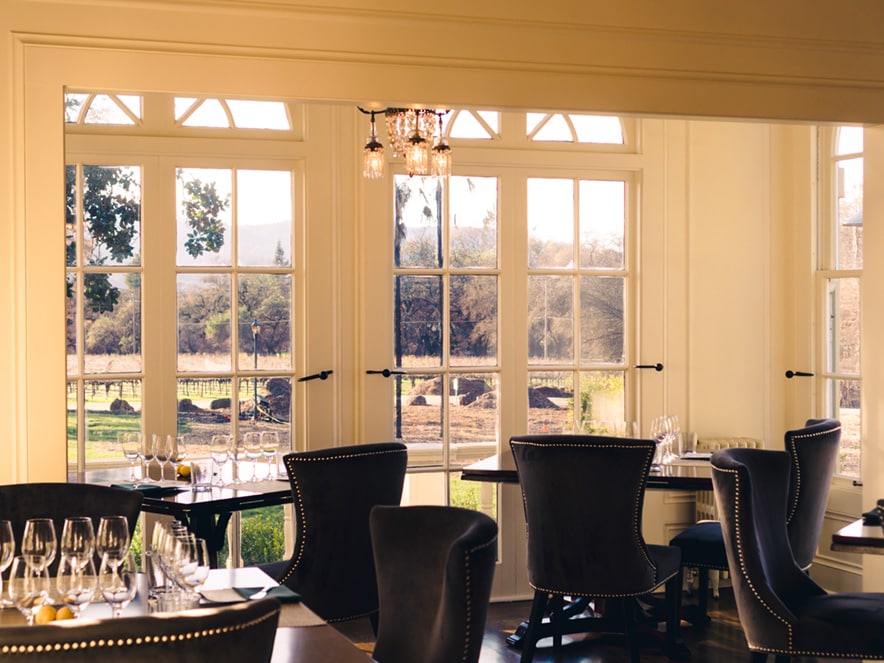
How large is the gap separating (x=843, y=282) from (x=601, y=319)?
135 centimetres

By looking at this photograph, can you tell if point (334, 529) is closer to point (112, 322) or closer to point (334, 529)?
point (334, 529)

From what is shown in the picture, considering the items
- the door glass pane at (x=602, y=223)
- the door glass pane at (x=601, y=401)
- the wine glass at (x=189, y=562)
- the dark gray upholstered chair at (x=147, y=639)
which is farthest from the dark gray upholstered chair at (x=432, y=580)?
the door glass pane at (x=602, y=223)

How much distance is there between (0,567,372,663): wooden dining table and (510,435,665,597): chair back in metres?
1.71

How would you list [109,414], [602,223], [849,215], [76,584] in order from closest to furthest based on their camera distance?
[76,584] < [109,414] < [849,215] < [602,223]

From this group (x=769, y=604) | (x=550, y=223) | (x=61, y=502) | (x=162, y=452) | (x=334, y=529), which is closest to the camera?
(x=61, y=502)

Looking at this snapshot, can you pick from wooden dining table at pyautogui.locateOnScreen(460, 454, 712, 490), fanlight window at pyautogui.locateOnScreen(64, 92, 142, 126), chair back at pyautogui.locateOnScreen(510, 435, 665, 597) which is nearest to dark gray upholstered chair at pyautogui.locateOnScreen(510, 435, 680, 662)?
chair back at pyautogui.locateOnScreen(510, 435, 665, 597)

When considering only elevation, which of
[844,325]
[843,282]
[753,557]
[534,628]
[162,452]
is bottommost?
[534,628]

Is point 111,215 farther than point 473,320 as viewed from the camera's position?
No

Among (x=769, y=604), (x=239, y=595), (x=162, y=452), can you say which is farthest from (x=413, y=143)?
(x=239, y=595)

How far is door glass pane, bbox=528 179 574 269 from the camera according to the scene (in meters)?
6.11

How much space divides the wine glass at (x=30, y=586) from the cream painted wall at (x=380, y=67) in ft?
4.03

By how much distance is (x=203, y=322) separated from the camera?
5.52 m

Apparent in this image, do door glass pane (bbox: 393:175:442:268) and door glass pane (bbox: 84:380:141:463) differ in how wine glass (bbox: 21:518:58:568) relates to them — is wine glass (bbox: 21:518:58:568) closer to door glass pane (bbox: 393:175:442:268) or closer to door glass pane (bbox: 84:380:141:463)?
door glass pane (bbox: 84:380:141:463)

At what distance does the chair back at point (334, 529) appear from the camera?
405cm
